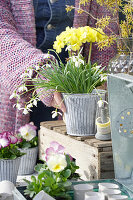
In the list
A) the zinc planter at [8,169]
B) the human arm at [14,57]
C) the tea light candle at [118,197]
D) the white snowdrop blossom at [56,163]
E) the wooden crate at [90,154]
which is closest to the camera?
the tea light candle at [118,197]

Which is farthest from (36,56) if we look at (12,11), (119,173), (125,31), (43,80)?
(119,173)

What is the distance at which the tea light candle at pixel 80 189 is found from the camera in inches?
37.2

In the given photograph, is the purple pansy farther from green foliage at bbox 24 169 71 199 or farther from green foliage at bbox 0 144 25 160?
green foliage at bbox 24 169 71 199

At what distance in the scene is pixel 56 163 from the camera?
1032 mm

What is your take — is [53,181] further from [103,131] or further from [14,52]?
[14,52]

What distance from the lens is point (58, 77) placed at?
4.15 feet

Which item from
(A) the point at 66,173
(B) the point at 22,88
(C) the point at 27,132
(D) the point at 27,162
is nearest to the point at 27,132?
(C) the point at 27,132

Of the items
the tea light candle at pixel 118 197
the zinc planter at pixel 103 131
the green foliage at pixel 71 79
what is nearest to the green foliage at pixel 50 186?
the tea light candle at pixel 118 197

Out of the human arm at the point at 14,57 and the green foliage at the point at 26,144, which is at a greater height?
the human arm at the point at 14,57

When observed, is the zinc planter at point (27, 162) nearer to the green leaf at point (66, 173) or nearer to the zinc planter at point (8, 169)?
the zinc planter at point (8, 169)

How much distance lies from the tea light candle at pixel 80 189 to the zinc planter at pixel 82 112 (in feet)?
1.02

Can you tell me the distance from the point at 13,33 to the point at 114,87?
0.70 metres

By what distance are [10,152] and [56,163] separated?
30 cm

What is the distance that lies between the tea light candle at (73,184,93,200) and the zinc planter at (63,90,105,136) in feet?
1.02
